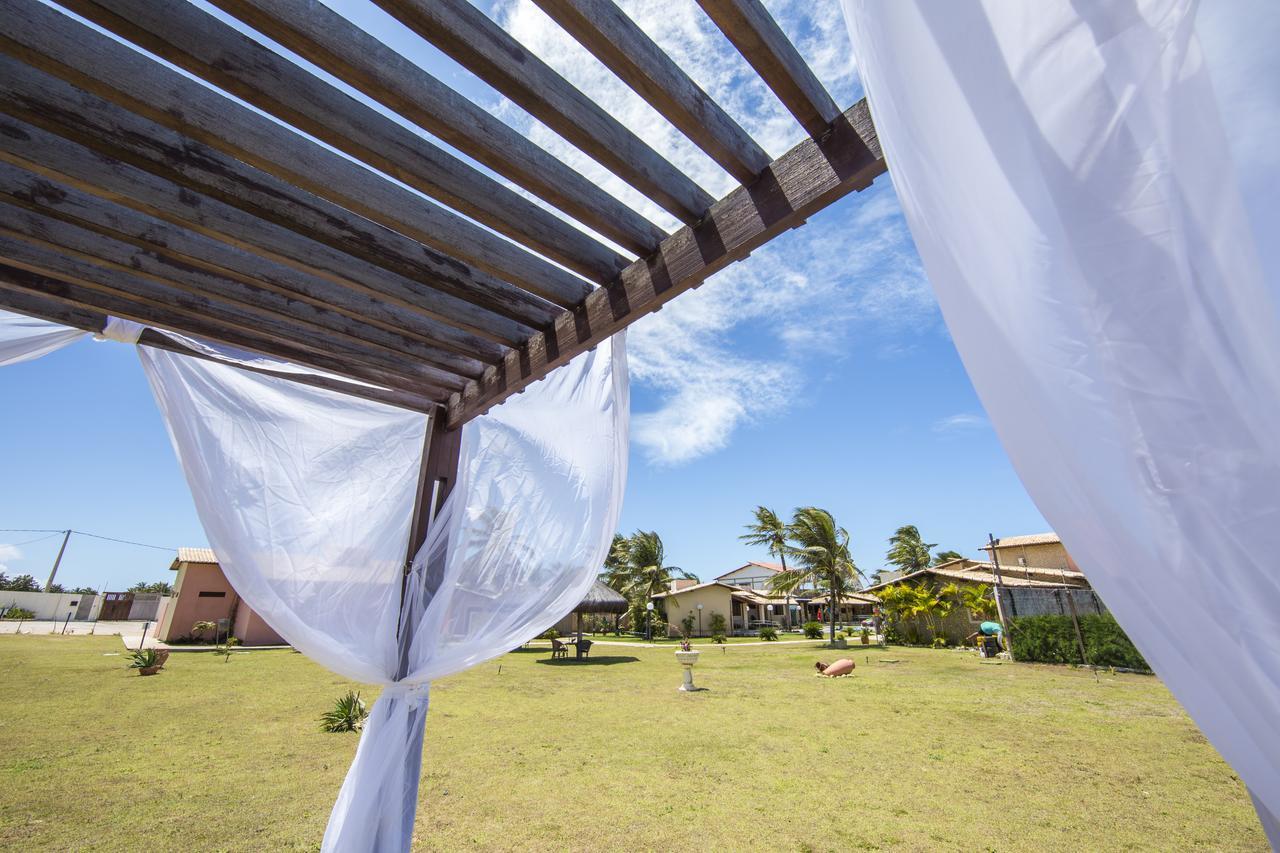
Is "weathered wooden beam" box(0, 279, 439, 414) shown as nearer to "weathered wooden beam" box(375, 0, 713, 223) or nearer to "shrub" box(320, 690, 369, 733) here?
"weathered wooden beam" box(375, 0, 713, 223)

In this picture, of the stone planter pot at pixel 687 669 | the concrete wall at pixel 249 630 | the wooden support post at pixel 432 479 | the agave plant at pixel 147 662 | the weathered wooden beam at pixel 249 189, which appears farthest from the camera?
the concrete wall at pixel 249 630

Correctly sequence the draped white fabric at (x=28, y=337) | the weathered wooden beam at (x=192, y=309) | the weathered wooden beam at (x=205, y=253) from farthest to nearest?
the draped white fabric at (x=28, y=337) → the weathered wooden beam at (x=192, y=309) → the weathered wooden beam at (x=205, y=253)

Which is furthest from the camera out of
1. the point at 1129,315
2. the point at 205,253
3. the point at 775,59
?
the point at 205,253

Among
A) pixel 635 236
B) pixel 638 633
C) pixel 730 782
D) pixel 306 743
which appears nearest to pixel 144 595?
pixel 638 633

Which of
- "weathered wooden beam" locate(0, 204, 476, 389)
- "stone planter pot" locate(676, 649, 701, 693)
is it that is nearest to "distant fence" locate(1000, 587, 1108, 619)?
"stone planter pot" locate(676, 649, 701, 693)

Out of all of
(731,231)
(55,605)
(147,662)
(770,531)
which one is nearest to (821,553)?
(770,531)

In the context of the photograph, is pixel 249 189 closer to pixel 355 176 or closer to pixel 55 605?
pixel 355 176

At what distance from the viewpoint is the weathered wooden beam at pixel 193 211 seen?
137cm

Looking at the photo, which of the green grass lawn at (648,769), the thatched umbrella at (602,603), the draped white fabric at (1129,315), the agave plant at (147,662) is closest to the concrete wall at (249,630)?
the agave plant at (147,662)

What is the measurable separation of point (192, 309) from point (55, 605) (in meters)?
38.2

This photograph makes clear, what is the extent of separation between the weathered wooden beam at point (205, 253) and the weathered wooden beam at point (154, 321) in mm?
364

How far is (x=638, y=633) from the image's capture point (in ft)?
78.9

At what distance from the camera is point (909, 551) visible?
3203 centimetres

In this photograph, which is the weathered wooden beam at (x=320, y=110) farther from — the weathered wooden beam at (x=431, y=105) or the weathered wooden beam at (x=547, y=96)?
the weathered wooden beam at (x=547, y=96)
